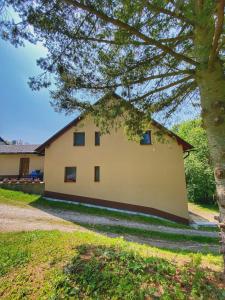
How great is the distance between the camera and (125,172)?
14.2 m

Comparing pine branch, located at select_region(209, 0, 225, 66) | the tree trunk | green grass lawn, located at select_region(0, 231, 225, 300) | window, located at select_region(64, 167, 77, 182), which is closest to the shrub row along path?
window, located at select_region(64, 167, 77, 182)

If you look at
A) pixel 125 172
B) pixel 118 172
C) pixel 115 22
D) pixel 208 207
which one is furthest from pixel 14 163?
pixel 115 22

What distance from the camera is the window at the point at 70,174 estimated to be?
14758mm

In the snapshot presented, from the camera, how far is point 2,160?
21.2 metres

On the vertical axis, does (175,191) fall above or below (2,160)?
below

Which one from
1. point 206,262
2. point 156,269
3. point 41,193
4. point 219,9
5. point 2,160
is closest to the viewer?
point 219,9

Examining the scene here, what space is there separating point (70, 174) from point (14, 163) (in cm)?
923

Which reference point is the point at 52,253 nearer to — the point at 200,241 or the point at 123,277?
the point at 123,277

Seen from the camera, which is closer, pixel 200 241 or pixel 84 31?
pixel 84 31

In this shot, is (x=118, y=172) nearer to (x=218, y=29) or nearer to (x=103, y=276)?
(x=103, y=276)

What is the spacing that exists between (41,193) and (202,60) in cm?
1395

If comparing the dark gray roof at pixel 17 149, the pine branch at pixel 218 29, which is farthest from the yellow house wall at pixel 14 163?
the pine branch at pixel 218 29

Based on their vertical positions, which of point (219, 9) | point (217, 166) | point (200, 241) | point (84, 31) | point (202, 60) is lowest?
point (200, 241)

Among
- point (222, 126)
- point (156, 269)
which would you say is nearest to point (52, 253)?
point (156, 269)
